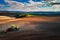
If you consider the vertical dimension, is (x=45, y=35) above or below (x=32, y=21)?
below

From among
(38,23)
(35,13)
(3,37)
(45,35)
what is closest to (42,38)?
(45,35)

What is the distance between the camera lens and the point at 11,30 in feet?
5.67

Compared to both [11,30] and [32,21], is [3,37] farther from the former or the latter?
[32,21]

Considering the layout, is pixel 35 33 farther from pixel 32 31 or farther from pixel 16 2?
pixel 16 2

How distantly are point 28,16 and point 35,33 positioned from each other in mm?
211

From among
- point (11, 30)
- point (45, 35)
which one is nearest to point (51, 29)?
point (45, 35)

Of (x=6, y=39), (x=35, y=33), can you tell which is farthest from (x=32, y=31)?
(x=6, y=39)

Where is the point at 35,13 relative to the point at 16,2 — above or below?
below

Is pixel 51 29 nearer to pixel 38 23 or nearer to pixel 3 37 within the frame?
pixel 38 23

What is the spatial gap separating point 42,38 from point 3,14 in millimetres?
521

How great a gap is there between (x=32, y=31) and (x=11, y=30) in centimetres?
23

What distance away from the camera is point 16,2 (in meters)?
1.79

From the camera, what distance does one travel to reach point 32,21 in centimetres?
177

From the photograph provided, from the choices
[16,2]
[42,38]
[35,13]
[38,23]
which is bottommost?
[42,38]
